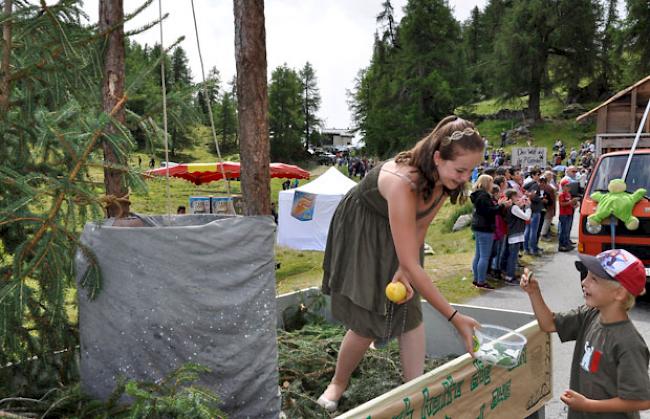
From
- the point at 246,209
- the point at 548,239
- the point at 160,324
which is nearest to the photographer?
the point at 160,324

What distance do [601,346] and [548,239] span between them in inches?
459

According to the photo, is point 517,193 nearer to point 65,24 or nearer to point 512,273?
point 512,273

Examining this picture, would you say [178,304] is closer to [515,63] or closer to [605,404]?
A: [605,404]

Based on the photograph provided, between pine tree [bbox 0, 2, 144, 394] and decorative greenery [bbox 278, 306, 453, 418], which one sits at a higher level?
pine tree [bbox 0, 2, 144, 394]

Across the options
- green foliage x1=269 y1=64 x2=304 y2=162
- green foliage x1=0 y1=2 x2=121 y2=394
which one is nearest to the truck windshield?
green foliage x1=0 y1=2 x2=121 y2=394

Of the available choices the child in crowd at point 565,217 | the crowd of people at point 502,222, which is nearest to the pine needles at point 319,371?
the crowd of people at point 502,222

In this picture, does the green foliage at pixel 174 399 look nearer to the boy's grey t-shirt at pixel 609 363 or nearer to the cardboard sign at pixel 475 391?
the cardboard sign at pixel 475 391

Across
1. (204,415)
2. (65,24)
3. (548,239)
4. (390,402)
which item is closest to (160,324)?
(204,415)

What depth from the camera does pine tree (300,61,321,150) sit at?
78750 millimetres

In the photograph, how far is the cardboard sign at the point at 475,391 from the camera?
2.24 metres

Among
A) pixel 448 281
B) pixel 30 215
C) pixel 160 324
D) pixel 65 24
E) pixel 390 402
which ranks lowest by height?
pixel 448 281

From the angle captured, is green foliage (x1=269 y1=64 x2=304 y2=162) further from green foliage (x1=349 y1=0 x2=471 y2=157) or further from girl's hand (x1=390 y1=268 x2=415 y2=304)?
girl's hand (x1=390 y1=268 x2=415 y2=304)

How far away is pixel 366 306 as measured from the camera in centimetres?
292

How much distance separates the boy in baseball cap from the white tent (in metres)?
13.9
